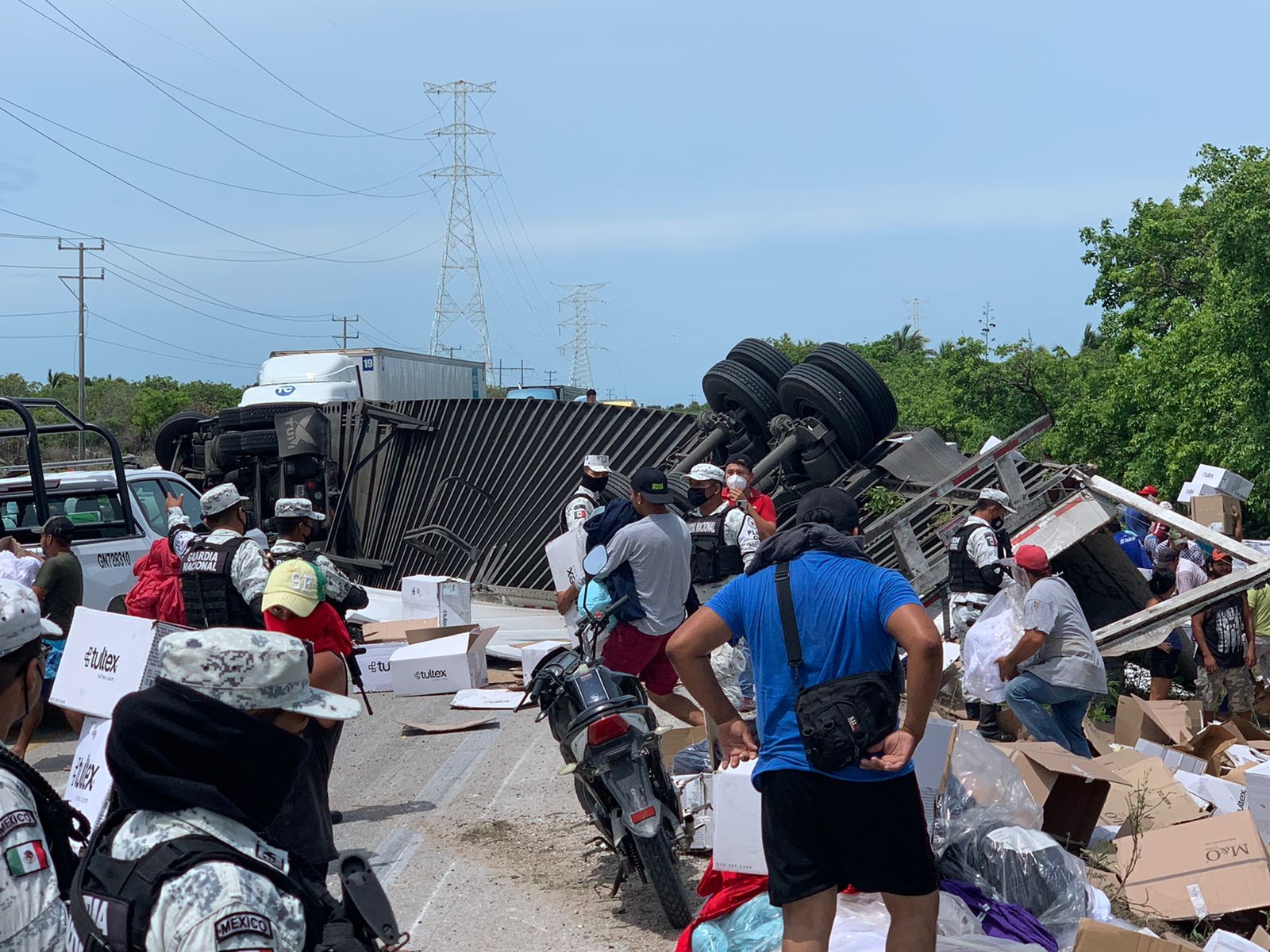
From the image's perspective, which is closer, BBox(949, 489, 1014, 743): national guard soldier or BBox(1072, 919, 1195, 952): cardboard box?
BBox(1072, 919, 1195, 952): cardboard box

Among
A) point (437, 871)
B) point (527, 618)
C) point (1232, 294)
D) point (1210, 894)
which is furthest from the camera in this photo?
point (1232, 294)

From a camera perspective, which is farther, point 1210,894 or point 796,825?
point 1210,894

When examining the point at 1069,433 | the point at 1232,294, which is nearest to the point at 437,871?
the point at 1232,294

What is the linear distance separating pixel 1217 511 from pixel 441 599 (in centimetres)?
766

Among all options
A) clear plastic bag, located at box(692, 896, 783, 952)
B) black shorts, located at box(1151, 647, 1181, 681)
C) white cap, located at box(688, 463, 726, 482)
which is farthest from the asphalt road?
black shorts, located at box(1151, 647, 1181, 681)

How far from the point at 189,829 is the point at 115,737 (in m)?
0.22

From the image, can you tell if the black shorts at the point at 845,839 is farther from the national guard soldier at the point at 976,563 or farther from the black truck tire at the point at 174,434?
the black truck tire at the point at 174,434

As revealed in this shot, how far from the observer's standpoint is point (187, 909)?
1963 millimetres

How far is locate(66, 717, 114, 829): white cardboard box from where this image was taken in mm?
3957

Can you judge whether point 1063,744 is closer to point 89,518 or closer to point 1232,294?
point 89,518

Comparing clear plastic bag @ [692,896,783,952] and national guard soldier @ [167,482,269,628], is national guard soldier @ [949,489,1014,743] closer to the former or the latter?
clear plastic bag @ [692,896,783,952]

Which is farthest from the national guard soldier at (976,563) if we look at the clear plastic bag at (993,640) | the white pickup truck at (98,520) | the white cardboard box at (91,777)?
the white pickup truck at (98,520)

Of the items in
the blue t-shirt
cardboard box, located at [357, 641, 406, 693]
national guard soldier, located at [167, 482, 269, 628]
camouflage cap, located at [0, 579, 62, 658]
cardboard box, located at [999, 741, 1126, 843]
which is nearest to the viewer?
camouflage cap, located at [0, 579, 62, 658]

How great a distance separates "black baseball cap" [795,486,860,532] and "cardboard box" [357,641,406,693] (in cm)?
687
